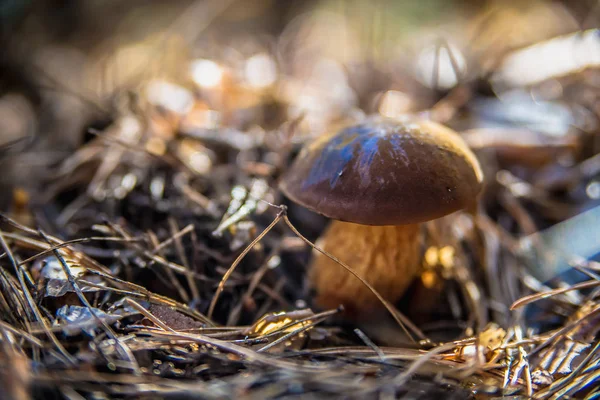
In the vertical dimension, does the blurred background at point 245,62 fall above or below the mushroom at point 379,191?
above

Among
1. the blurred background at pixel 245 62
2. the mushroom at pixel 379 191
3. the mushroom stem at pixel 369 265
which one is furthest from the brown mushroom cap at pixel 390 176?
the blurred background at pixel 245 62

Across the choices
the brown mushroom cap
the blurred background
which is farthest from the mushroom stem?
the blurred background

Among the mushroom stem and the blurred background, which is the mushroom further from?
the blurred background

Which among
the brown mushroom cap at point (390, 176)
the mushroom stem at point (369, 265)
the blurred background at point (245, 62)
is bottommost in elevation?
the mushroom stem at point (369, 265)

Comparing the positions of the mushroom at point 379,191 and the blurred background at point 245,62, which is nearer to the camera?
the mushroom at point 379,191

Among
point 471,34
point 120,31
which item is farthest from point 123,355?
point 120,31

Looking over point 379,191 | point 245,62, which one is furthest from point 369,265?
point 245,62

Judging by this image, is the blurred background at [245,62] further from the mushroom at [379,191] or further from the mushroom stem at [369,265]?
the mushroom stem at [369,265]

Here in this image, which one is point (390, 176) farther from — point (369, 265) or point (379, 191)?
point (369, 265)
